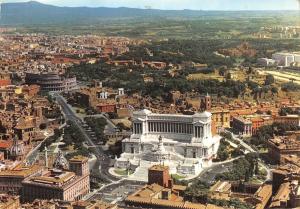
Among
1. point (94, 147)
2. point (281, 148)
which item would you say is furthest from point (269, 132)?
point (94, 147)

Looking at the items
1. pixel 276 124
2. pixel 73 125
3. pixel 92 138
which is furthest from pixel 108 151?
pixel 276 124

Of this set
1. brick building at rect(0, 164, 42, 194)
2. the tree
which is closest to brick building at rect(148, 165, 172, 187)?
brick building at rect(0, 164, 42, 194)

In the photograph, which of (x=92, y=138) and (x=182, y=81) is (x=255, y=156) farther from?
(x=182, y=81)

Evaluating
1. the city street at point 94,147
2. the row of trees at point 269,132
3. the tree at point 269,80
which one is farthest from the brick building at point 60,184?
the tree at point 269,80

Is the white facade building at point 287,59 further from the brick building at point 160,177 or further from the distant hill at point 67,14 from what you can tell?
the distant hill at point 67,14

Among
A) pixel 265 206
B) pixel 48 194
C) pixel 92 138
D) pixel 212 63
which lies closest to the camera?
pixel 265 206

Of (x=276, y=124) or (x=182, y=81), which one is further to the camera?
(x=182, y=81)

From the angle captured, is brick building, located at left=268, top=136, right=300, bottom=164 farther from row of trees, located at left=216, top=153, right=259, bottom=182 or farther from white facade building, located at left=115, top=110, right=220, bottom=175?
white facade building, located at left=115, top=110, right=220, bottom=175
